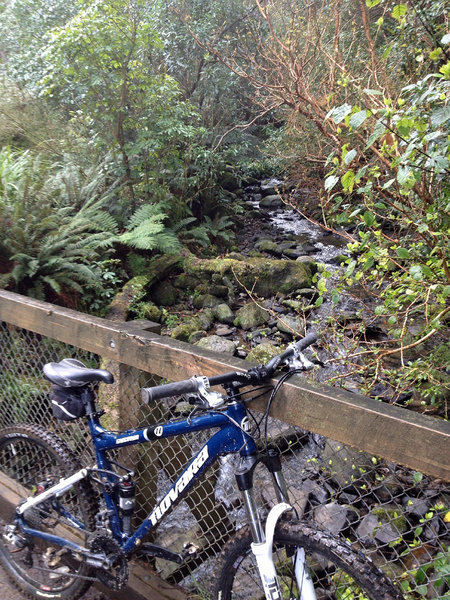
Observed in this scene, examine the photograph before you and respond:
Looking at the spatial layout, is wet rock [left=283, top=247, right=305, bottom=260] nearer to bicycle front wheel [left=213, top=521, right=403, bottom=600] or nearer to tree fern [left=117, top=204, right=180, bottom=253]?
tree fern [left=117, top=204, right=180, bottom=253]

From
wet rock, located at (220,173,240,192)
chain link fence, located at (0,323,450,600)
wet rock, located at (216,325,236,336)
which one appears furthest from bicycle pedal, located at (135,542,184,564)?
wet rock, located at (220,173,240,192)

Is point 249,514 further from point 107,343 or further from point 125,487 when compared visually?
point 107,343

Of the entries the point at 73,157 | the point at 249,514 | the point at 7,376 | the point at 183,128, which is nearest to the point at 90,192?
the point at 73,157

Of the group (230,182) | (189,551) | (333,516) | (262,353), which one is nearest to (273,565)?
(189,551)

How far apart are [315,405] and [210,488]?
1.25 meters

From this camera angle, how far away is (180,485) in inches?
Result: 73.2

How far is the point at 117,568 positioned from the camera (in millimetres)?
2121

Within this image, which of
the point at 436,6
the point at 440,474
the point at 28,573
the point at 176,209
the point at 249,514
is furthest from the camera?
the point at 176,209

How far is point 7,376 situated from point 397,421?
282 cm

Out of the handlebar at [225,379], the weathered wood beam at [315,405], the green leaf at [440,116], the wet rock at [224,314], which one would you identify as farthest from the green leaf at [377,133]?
the wet rock at [224,314]

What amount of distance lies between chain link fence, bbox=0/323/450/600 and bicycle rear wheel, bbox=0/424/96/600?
0.82 feet

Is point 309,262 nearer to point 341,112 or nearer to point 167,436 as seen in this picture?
point 341,112

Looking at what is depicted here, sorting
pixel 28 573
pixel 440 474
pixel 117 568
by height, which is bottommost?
pixel 28 573

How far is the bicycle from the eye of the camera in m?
1.56
